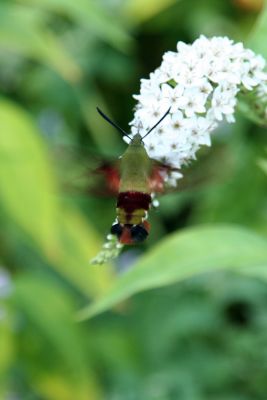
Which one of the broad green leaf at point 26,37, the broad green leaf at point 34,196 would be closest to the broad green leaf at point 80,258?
the broad green leaf at point 34,196

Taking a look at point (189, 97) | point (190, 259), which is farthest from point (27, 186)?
point (189, 97)

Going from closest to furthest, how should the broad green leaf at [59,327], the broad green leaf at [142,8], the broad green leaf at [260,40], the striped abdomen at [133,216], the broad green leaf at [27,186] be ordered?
the striped abdomen at [133,216]
the broad green leaf at [260,40]
the broad green leaf at [27,186]
the broad green leaf at [59,327]
the broad green leaf at [142,8]

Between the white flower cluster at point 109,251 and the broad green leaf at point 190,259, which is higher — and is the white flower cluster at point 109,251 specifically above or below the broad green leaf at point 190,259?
below

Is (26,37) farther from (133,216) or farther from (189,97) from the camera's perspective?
(133,216)

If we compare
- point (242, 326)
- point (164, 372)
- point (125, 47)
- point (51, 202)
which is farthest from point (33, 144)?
point (125, 47)

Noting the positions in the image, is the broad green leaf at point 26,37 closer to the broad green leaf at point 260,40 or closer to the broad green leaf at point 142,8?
the broad green leaf at point 142,8

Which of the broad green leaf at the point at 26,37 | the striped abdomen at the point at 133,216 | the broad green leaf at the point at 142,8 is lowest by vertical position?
the striped abdomen at the point at 133,216

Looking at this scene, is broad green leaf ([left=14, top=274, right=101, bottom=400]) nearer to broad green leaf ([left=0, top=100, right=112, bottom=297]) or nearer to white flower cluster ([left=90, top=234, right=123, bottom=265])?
broad green leaf ([left=0, top=100, right=112, bottom=297])
